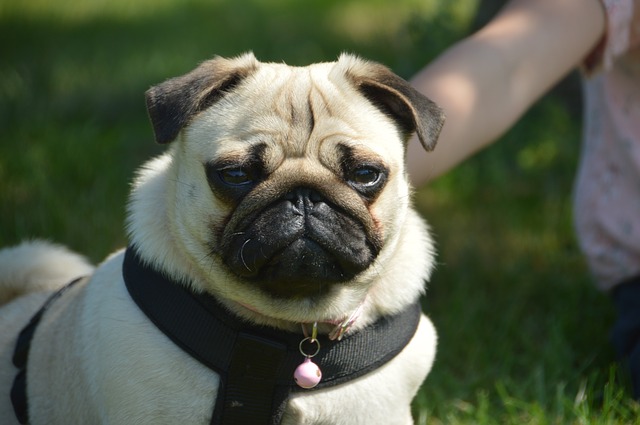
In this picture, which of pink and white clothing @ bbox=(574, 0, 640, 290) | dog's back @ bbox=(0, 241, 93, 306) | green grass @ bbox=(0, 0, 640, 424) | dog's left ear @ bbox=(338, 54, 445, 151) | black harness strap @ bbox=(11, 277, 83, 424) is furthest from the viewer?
pink and white clothing @ bbox=(574, 0, 640, 290)

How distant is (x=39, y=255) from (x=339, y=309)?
1.12m

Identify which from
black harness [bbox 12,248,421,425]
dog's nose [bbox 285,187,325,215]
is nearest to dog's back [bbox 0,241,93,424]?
black harness [bbox 12,248,421,425]

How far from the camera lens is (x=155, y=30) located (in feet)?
20.1

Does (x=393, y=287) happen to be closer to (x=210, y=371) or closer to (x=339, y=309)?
(x=339, y=309)

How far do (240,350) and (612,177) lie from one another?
1790 millimetres

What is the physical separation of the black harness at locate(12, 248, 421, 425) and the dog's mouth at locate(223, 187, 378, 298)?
148 millimetres

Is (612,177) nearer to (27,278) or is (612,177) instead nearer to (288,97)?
(288,97)

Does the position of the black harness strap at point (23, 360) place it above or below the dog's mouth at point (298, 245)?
below

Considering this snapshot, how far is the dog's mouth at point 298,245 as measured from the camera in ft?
6.57

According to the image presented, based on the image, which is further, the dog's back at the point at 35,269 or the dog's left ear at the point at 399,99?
the dog's back at the point at 35,269

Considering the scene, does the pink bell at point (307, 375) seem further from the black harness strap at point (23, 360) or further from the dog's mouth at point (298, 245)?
the black harness strap at point (23, 360)

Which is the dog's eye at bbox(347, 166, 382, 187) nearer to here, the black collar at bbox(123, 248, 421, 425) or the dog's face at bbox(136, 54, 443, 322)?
the dog's face at bbox(136, 54, 443, 322)

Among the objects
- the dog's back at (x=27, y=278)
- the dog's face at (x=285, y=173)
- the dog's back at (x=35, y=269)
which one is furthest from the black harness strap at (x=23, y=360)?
the dog's face at (x=285, y=173)

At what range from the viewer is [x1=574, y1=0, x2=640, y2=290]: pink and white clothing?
321 cm
